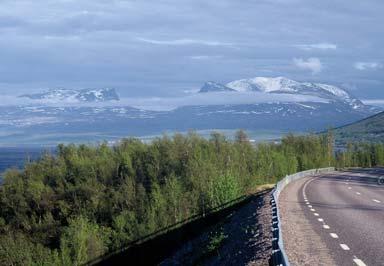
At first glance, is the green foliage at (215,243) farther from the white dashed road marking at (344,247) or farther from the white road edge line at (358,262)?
the white road edge line at (358,262)

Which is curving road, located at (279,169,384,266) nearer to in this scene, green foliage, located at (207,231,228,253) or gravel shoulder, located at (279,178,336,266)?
gravel shoulder, located at (279,178,336,266)

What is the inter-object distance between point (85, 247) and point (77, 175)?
1589 inches

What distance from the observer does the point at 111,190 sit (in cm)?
11338

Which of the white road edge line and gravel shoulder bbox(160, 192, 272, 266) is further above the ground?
the white road edge line

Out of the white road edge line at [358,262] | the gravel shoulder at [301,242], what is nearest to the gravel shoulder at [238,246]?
the gravel shoulder at [301,242]

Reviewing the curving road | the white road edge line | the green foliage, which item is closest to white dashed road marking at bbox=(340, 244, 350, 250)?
the curving road

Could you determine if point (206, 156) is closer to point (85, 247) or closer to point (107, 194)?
point (107, 194)

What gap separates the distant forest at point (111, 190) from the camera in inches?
3504

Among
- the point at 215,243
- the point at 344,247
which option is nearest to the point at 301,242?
the point at 344,247

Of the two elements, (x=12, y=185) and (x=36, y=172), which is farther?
(x=36, y=172)

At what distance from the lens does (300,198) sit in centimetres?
4675

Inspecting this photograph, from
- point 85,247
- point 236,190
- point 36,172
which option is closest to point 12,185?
point 36,172

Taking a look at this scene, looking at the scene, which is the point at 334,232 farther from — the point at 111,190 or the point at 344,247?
the point at 111,190

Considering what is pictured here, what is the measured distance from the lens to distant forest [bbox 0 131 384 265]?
89.0 metres
